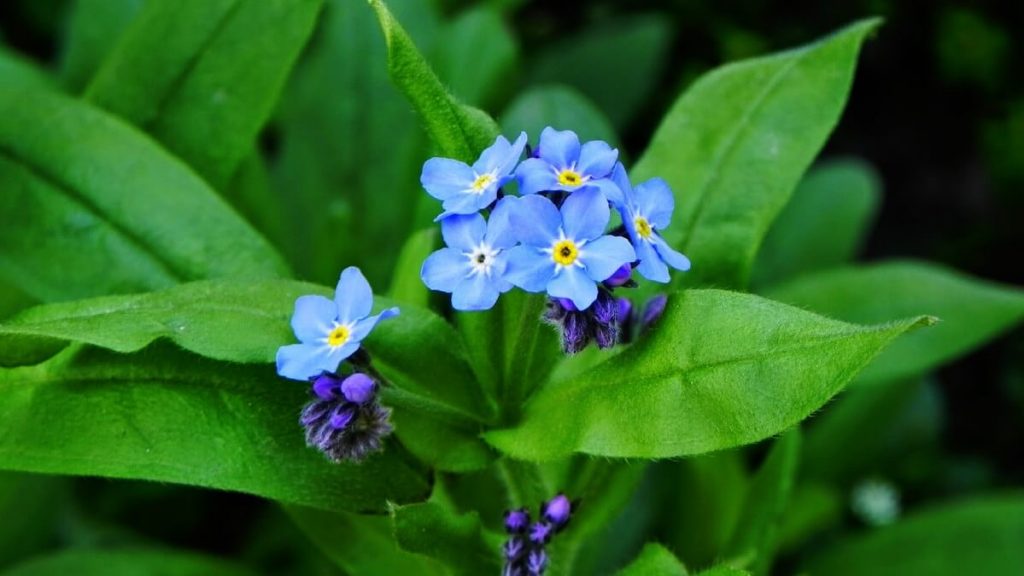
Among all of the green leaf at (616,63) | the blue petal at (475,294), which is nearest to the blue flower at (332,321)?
the blue petal at (475,294)

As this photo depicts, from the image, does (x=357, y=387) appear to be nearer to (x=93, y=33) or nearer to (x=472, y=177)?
(x=472, y=177)

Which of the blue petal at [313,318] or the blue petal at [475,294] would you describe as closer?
the blue petal at [475,294]

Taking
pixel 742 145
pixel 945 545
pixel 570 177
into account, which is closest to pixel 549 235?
pixel 570 177

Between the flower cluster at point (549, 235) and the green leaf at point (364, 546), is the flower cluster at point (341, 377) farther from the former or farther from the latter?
the green leaf at point (364, 546)

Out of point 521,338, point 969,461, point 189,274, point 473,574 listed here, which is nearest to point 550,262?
point 521,338

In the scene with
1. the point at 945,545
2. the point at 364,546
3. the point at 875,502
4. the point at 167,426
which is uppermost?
the point at 167,426

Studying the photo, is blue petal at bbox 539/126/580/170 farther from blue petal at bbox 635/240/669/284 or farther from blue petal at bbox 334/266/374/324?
blue petal at bbox 334/266/374/324

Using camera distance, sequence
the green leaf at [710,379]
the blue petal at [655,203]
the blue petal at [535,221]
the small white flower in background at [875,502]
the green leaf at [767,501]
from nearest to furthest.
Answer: the green leaf at [710,379]
the blue petal at [535,221]
the blue petal at [655,203]
the green leaf at [767,501]
the small white flower in background at [875,502]
